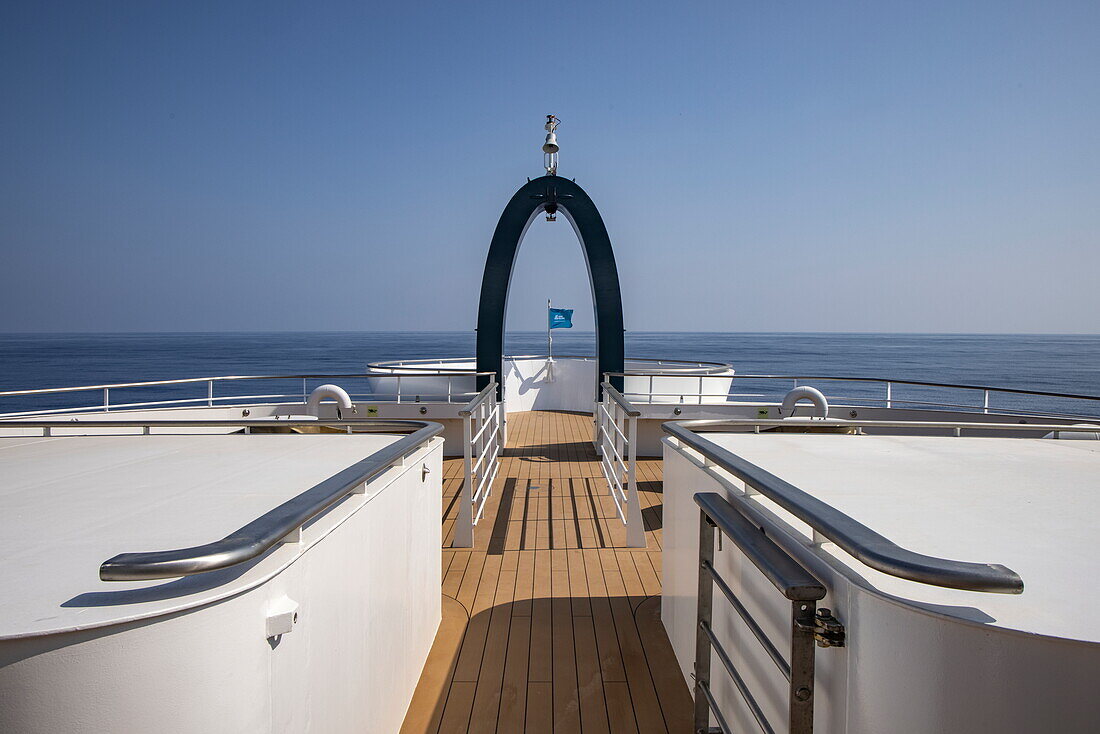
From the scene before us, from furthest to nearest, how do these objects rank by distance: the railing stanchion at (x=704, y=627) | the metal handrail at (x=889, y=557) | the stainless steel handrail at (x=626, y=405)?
the stainless steel handrail at (x=626, y=405) < the railing stanchion at (x=704, y=627) < the metal handrail at (x=889, y=557)

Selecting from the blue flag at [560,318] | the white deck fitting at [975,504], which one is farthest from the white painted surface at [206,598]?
the blue flag at [560,318]

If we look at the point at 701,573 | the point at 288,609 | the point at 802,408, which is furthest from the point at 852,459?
the point at 802,408

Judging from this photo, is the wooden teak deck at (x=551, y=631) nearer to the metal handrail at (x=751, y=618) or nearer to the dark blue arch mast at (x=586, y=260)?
the metal handrail at (x=751, y=618)

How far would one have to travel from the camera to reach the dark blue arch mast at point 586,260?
23.5 ft

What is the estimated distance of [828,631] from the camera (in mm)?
1074

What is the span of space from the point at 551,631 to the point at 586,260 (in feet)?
17.1

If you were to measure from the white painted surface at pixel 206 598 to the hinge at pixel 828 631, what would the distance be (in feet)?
3.06

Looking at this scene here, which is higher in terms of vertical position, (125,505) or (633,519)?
(125,505)

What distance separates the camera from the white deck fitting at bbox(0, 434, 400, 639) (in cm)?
93

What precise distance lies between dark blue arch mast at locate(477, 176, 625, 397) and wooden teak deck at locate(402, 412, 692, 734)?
2574mm

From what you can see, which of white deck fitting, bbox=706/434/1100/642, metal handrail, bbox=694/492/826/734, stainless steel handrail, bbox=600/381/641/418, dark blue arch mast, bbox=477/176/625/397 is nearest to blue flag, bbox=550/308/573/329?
dark blue arch mast, bbox=477/176/625/397

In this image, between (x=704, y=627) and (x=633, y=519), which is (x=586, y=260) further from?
(x=704, y=627)

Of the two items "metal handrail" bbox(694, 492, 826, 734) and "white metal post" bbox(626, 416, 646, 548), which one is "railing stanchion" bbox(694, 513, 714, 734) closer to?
"metal handrail" bbox(694, 492, 826, 734)

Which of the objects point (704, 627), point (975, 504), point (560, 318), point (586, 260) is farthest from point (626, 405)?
point (560, 318)
